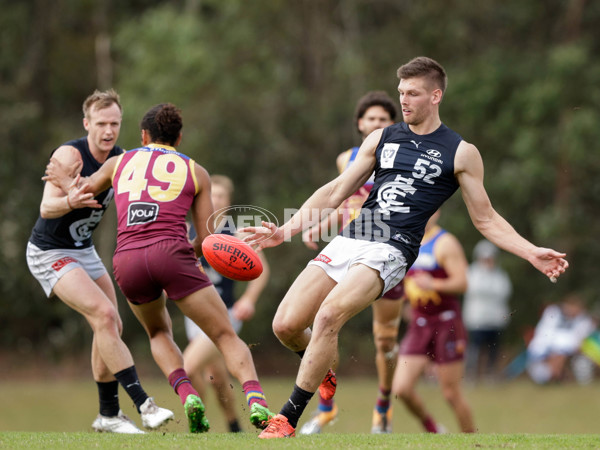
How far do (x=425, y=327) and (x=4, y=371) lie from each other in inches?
560

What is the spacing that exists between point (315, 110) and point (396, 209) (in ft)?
49.7

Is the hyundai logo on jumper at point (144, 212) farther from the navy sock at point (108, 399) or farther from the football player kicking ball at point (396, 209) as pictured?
the navy sock at point (108, 399)

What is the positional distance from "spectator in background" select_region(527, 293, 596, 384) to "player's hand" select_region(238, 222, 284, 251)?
11.8 metres

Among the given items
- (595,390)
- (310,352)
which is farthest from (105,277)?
(595,390)

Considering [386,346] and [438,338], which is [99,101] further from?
[438,338]

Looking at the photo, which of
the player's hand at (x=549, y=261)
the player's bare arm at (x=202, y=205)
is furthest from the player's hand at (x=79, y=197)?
the player's hand at (x=549, y=261)

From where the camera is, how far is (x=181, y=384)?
20.8 feet

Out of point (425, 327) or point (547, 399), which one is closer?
point (425, 327)

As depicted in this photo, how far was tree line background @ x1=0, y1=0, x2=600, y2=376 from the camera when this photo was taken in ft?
62.5

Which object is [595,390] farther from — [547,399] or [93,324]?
[93,324]

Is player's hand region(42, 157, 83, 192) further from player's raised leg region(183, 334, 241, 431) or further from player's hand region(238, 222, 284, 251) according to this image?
player's raised leg region(183, 334, 241, 431)

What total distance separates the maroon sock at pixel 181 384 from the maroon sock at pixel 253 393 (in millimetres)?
412

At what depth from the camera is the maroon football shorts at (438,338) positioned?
27.3 ft

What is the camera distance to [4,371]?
1995 centimetres
